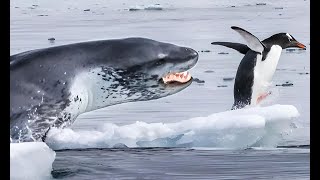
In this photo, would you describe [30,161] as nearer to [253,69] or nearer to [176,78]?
[176,78]

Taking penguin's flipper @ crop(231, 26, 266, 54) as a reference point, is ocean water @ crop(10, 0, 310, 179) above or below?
below

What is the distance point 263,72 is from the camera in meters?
14.6

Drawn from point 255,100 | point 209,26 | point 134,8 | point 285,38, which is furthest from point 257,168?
point 134,8

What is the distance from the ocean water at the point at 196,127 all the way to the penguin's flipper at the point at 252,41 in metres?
0.65

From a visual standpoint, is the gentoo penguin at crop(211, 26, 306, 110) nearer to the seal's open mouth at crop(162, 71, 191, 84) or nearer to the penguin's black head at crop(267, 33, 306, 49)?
the penguin's black head at crop(267, 33, 306, 49)

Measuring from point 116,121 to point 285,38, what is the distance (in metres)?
3.59

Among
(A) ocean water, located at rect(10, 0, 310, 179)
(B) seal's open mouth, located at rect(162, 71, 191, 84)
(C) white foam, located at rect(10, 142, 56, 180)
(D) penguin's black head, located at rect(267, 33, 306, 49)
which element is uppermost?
(B) seal's open mouth, located at rect(162, 71, 191, 84)

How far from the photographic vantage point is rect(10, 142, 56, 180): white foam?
821cm

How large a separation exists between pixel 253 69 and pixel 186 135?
409 cm

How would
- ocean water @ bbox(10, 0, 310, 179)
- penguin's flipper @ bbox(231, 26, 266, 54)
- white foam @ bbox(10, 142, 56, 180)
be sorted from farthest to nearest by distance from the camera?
penguin's flipper @ bbox(231, 26, 266, 54) → ocean water @ bbox(10, 0, 310, 179) → white foam @ bbox(10, 142, 56, 180)

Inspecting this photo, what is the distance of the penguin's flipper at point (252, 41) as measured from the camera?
1439cm

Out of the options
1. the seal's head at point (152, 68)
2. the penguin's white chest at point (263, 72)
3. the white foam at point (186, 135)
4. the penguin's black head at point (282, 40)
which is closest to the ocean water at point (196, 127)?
the white foam at point (186, 135)

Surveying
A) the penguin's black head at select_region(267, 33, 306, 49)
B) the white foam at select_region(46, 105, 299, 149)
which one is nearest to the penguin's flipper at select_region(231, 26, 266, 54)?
the penguin's black head at select_region(267, 33, 306, 49)

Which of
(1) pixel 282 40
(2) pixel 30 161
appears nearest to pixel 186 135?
(2) pixel 30 161
